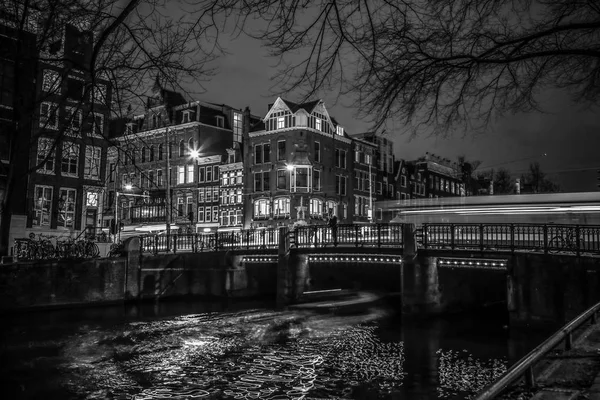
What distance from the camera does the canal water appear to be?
11531mm

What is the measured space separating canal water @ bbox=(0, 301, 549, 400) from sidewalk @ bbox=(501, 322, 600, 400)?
5702 millimetres

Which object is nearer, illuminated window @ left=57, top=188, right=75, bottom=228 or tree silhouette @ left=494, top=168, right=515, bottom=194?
illuminated window @ left=57, top=188, right=75, bottom=228

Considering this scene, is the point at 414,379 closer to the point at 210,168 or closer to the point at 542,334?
the point at 542,334

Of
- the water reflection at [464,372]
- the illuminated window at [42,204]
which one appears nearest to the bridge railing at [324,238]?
the illuminated window at [42,204]

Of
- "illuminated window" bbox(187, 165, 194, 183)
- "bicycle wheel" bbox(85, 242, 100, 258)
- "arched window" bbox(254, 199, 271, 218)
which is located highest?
"illuminated window" bbox(187, 165, 194, 183)

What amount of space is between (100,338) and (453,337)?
13.4 metres

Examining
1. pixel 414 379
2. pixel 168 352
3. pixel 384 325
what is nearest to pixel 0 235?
pixel 168 352

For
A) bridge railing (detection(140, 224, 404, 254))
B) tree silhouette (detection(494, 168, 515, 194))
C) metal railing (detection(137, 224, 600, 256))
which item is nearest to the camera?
metal railing (detection(137, 224, 600, 256))

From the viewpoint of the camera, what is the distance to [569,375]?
5.02 metres

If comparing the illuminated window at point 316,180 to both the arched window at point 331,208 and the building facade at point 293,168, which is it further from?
the arched window at point 331,208

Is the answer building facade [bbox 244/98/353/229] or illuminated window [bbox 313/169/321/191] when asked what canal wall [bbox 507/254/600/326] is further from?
illuminated window [bbox 313/169/321/191]

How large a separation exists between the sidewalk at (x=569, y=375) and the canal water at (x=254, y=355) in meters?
5.70

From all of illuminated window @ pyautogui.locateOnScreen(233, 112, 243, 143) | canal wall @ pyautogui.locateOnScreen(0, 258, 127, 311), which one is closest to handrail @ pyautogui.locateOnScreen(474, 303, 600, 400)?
canal wall @ pyautogui.locateOnScreen(0, 258, 127, 311)

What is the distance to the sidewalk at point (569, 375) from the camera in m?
4.41
